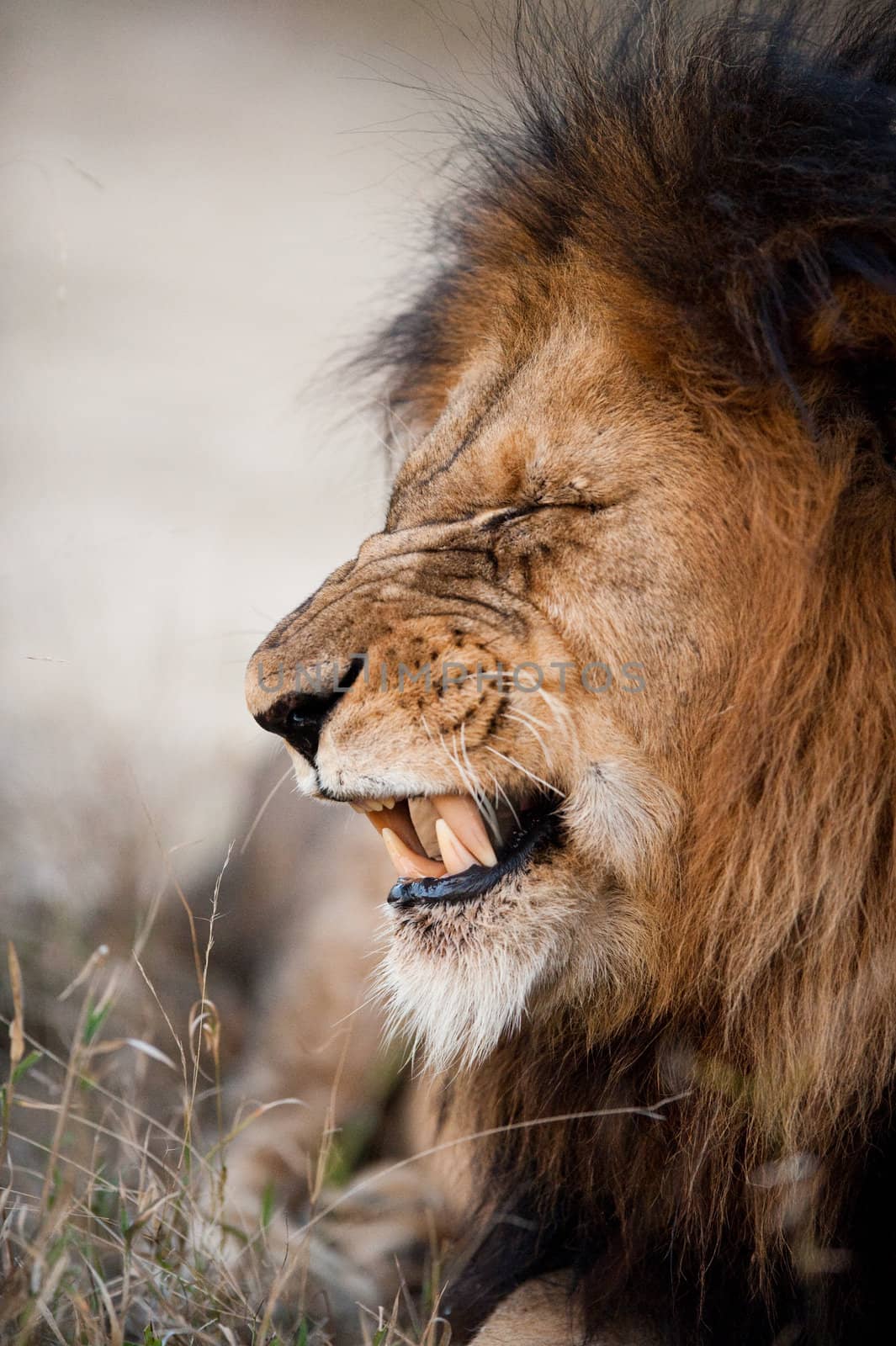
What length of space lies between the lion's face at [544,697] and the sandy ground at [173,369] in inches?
17.9

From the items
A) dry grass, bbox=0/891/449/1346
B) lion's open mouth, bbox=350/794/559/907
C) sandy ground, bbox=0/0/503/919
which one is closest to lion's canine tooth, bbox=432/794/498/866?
→ lion's open mouth, bbox=350/794/559/907

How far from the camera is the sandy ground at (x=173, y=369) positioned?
319 cm

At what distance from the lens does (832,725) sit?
1.49 m

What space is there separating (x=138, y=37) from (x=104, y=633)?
15.8 ft

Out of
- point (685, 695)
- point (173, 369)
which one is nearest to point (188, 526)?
point (173, 369)

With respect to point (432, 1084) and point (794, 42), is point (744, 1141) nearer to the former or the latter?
point (432, 1084)

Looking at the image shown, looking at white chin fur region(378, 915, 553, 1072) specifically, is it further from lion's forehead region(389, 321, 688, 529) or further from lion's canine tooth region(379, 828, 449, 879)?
lion's forehead region(389, 321, 688, 529)

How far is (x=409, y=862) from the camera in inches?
65.9

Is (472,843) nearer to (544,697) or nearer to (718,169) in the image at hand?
(544,697)

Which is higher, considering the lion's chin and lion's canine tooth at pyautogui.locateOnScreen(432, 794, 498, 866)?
lion's canine tooth at pyautogui.locateOnScreen(432, 794, 498, 866)

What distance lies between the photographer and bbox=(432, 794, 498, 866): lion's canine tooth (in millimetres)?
1581

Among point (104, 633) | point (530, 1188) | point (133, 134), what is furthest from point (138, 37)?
point (530, 1188)

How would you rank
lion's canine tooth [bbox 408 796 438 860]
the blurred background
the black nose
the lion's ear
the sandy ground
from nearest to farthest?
the lion's ear < the black nose < lion's canine tooth [bbox 408 796 438 860] < the blurred background < the sandy ground

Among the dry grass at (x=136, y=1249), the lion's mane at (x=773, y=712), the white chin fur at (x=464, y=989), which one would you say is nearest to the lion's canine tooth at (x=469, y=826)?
the white chin fur at (x=464, y=989)
